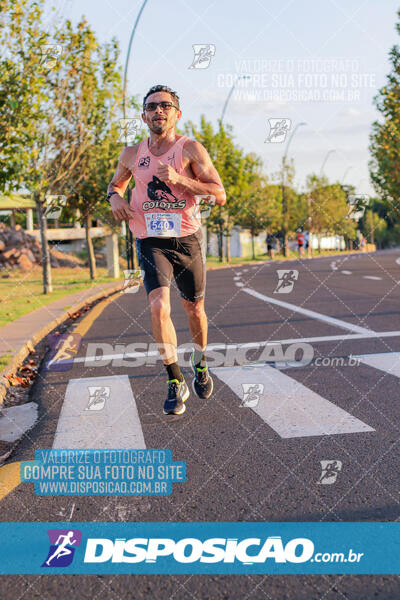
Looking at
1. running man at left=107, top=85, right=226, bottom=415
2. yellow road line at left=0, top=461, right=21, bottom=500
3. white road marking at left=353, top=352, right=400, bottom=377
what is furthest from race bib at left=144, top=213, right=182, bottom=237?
white road marking at left=353, top=352, right=400, bottom=377

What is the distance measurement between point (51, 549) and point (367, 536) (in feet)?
4.22

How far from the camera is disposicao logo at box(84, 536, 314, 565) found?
2.65 meters

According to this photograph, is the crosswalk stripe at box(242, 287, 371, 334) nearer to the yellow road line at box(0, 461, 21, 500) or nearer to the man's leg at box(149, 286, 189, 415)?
the man's leg at box(149, 286, 189, 415)

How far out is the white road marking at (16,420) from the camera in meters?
4.61

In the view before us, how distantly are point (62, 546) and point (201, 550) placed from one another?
580 mm

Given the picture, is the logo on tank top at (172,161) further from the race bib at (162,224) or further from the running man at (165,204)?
Result: the race bib at (162,224)

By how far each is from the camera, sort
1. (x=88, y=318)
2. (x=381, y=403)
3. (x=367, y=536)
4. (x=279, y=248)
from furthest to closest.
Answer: (x=279, y=248) < (x=88, y=318) < (x=381, y=403) < (x=367, y=536)

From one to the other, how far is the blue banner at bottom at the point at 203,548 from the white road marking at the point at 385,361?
11.0 feet

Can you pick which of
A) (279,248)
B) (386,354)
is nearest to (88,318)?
(386,354)

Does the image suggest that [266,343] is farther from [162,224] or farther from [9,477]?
[9,477]

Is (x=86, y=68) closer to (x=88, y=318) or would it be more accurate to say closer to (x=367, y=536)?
(x=88, y=318)

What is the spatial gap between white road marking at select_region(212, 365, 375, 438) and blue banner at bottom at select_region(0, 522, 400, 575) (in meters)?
1.42

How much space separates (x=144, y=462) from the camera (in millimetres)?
3812

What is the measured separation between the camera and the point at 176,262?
195 inches
